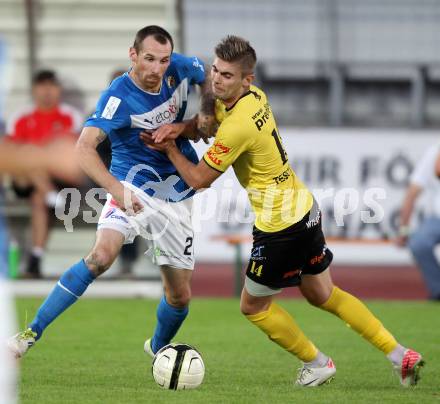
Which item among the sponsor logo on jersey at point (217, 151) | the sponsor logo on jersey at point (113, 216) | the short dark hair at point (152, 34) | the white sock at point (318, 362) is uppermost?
the short dark hair at point (152, 34)

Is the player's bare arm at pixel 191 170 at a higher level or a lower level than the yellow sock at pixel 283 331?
higher

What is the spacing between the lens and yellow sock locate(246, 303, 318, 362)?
6.45m

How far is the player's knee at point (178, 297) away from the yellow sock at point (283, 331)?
0.78 meters

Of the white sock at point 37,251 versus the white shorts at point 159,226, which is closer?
the white shorts at point 159,226

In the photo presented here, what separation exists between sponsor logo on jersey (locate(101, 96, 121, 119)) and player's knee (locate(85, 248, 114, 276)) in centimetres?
87

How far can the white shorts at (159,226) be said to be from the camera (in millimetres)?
6941

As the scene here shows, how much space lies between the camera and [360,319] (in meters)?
6.49

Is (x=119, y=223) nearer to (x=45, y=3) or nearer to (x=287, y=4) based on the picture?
(x=45, y=3)

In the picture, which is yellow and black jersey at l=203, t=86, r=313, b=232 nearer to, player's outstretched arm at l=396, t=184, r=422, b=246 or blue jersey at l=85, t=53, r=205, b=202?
blue jersey at l=85, t=53, r=205, b=202

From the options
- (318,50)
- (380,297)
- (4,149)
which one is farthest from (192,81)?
(318,50)

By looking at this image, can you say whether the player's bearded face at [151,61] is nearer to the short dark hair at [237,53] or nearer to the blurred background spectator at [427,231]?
the short dark hair at [237,53]

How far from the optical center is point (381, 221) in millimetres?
14250

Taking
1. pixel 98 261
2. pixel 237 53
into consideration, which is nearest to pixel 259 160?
pixel 237 53

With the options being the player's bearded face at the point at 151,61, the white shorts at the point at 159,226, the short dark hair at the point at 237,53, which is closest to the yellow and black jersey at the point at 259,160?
the short dark hair at the point at 237,53
